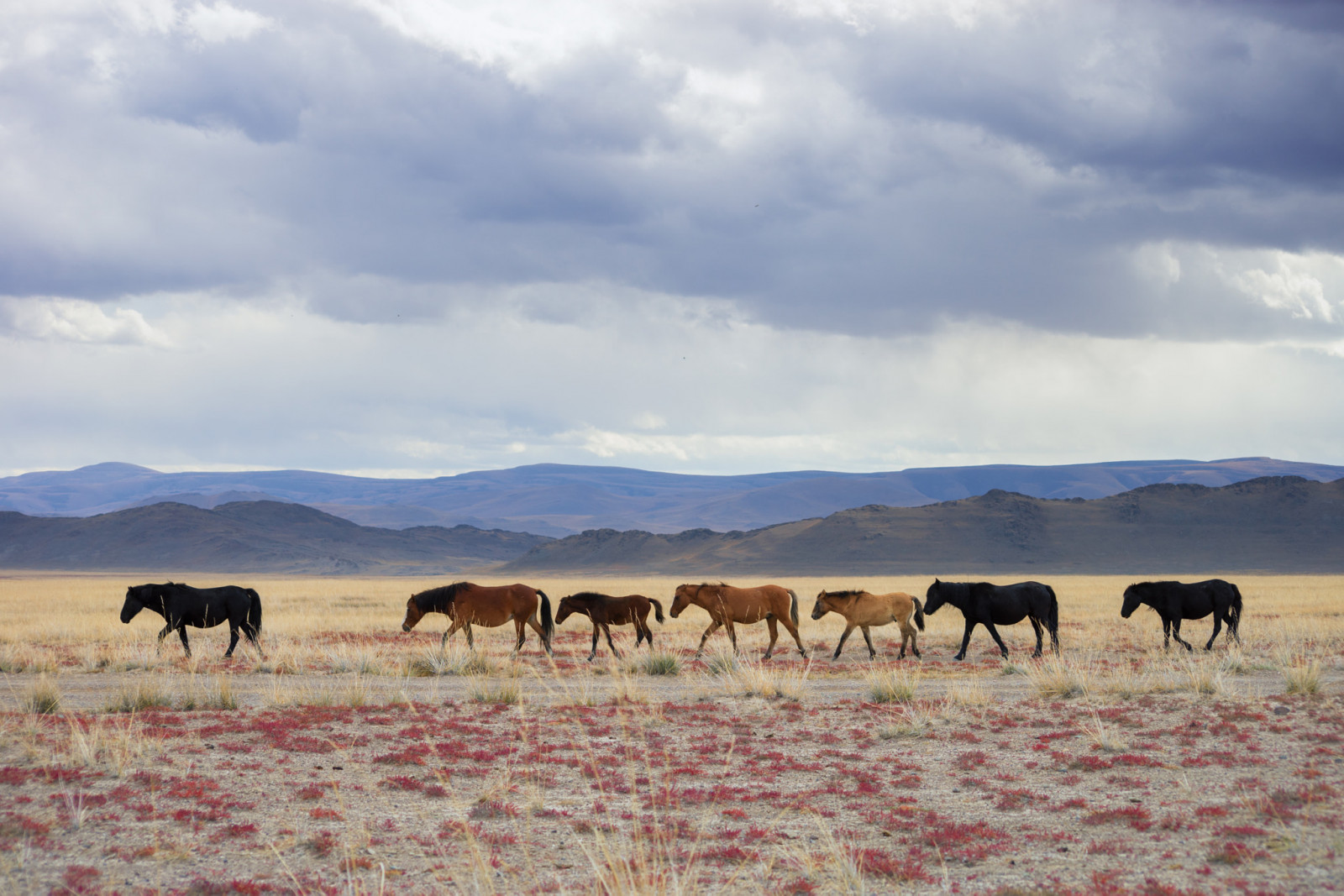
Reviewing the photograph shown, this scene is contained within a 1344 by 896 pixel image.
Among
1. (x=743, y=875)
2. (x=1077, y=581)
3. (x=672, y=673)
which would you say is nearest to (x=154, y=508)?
(x=1077, y=581)

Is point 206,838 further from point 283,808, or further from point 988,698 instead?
point 988,698

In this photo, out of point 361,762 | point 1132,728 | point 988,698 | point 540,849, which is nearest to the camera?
point 540,849

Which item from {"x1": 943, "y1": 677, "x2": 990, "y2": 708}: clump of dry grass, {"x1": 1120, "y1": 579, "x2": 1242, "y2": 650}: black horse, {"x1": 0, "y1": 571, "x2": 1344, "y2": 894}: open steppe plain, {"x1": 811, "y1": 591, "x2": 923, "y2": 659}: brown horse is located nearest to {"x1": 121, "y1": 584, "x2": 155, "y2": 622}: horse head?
{"x1": 0, "y1": 571, "x2": 1344, "y2": 894}: open steppe plain

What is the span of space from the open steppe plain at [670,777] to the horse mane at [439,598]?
4.81ft

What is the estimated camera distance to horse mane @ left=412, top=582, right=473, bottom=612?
62.6 ft

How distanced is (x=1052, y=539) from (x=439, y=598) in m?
94.2

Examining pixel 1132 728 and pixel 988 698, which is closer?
pixel 1132 728

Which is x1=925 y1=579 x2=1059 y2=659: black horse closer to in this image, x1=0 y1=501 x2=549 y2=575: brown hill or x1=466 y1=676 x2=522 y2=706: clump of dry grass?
x1=466 y1=676 x2=522 y2=706: clump of dry grass

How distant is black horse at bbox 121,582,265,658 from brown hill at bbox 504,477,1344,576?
77496mm

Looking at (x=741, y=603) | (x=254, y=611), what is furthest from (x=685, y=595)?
(x=254, y=611)

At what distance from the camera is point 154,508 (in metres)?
141

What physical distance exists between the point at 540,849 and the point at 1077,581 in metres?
64.0

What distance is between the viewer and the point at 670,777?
9430 millimetres

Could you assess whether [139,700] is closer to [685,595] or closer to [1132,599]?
[685,595]
